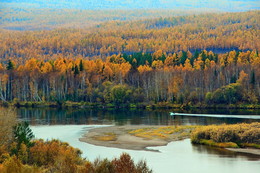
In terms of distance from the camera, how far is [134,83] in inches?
5030

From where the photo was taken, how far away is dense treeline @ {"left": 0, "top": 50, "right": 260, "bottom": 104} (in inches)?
4319

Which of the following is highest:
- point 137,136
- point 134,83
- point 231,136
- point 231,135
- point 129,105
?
point 134,83

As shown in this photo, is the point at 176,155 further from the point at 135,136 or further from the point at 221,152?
the point at 135,136

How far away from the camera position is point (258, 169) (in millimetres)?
40594

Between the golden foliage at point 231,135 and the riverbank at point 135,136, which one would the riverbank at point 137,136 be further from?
the golden foliage at point 231,135

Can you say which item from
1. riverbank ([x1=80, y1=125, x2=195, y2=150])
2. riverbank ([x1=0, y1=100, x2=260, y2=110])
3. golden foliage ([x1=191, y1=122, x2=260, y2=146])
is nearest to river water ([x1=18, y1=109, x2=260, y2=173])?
riverbank ([x1=80, y1=125, x2=195, y2=150])

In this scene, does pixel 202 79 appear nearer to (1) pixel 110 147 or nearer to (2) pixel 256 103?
(2) pixel 256 103

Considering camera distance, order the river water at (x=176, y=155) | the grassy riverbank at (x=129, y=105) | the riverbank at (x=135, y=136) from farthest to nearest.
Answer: the grassy riverbank at (x=129, y=105) → the riverbank at (x=135, y=136) → the river water at (x=176, y=155)

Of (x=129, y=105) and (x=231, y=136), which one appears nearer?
(x=231, y=136)

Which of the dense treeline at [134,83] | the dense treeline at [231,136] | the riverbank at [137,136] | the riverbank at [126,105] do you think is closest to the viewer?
the dense treeline at [231,136]

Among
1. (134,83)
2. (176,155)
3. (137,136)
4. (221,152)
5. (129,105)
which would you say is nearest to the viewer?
(176,155)

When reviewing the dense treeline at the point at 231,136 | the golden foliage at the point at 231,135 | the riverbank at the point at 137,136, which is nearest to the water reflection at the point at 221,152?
the riverbank at the point at 137,136

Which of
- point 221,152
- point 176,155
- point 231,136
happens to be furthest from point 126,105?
point 176,155

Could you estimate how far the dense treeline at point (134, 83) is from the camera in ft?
360
